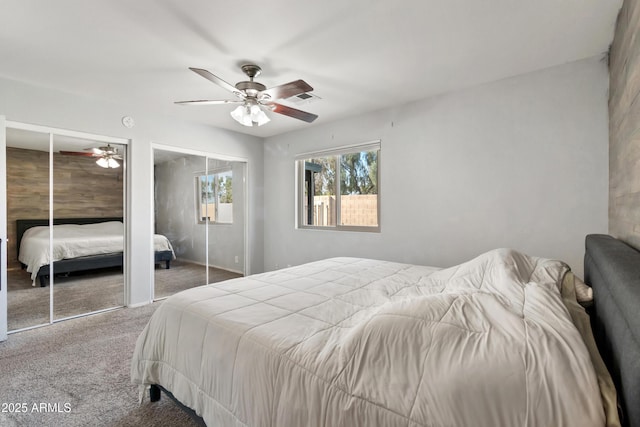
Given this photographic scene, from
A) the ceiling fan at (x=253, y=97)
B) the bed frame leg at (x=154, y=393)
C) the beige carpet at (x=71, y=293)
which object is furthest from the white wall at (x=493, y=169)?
the bed frame leg at (x=154, y=393)

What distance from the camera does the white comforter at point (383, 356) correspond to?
2.59 feet

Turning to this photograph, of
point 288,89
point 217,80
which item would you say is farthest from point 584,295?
point 217,80

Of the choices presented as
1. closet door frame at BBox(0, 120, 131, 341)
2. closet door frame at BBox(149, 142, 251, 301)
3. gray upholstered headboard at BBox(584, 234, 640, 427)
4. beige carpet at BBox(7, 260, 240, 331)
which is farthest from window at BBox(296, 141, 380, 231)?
gray upholstered headboard at BBox(584, 234, 640, 427)

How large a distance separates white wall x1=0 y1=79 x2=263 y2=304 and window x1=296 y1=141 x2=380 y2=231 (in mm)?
1262

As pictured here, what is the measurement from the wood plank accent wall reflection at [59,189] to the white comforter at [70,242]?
0.11 metres

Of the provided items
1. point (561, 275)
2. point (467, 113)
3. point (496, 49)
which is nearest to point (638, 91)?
point (561, 275)

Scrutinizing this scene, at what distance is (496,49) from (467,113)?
2.62ft

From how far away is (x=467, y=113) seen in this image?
3135 millimetres

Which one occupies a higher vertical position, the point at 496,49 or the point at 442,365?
the point at 496,49

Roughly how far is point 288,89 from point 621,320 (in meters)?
2.34

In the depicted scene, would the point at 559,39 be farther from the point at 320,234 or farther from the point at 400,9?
the point at 320,234

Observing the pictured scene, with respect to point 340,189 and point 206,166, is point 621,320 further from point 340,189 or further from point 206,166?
point 206,166

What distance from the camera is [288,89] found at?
7.89ft

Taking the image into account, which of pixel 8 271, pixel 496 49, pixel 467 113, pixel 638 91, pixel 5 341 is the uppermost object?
pixel 496 49
